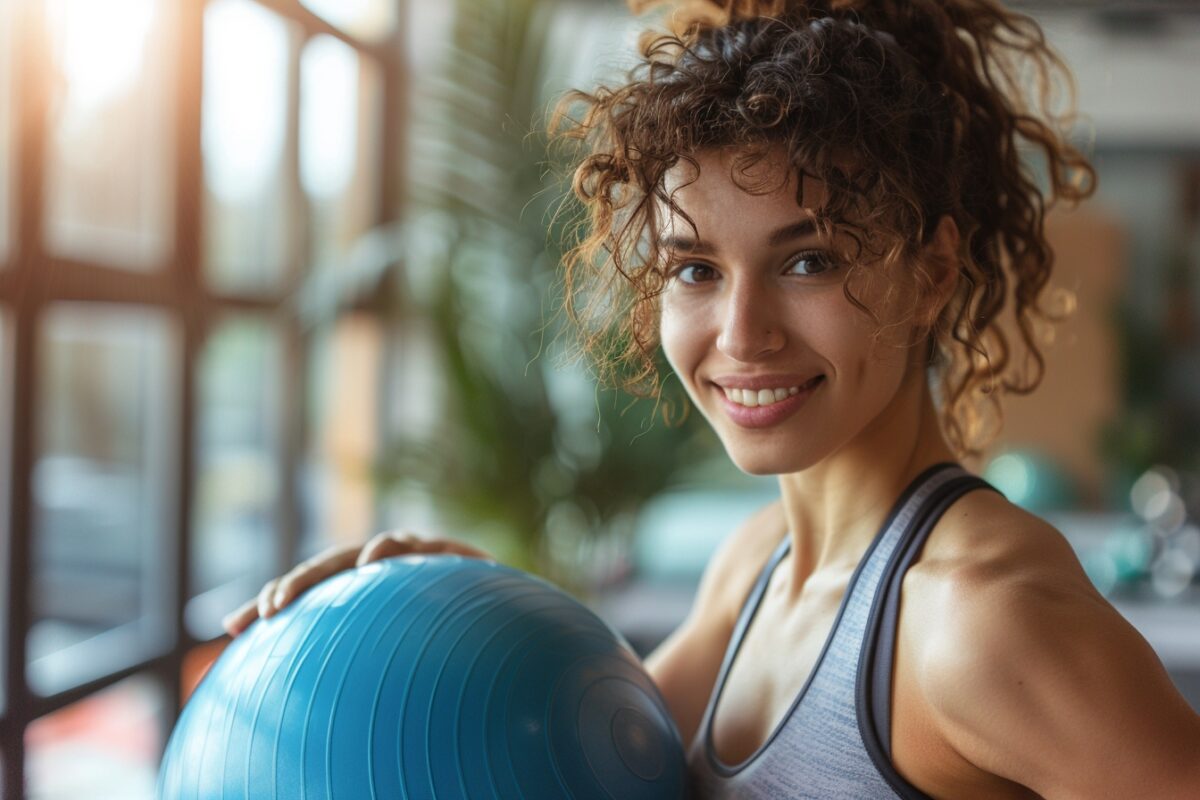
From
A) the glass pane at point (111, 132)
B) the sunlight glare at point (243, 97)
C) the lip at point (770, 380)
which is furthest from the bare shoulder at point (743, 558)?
the sunlight glare at point (243, 97)

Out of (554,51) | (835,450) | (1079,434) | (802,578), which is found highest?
(554,51)

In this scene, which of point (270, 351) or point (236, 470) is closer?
point (270, 351)

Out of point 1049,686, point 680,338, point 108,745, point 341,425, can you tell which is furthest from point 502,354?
point 1049,686

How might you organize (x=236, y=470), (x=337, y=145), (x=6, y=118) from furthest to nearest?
1. (x=337, y=145)
2. (x=236, y=470)
3. (x=6, y=118)

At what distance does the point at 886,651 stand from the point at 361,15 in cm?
325

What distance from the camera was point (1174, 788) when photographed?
80 centimetres

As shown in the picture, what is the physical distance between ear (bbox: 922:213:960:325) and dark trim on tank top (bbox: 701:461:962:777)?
0.54 feet

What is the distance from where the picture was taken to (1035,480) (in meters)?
5.31

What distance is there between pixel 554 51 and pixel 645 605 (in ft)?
6.60

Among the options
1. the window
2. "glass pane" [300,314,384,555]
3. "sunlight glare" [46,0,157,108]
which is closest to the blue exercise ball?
the window

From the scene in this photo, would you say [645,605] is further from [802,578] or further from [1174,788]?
[1174,788]

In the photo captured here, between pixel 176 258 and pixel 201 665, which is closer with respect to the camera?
pixel 176 258

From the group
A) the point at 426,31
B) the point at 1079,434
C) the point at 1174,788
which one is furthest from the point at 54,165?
the point at 1079,434

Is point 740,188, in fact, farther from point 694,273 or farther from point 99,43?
point 99,43
